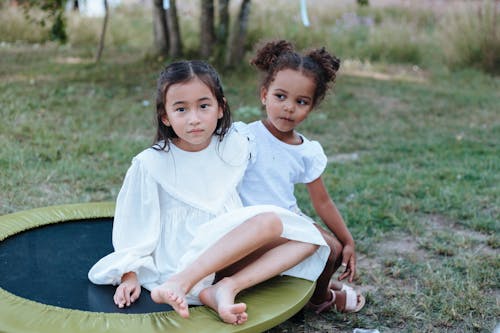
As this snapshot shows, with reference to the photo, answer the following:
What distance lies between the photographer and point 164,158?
2.23 m

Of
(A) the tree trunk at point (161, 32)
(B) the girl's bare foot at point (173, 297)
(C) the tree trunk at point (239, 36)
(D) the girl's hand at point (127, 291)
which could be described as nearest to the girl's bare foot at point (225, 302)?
(B) the girl's bare foot at point (173, 297)

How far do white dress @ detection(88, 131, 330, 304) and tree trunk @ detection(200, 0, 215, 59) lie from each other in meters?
4.75

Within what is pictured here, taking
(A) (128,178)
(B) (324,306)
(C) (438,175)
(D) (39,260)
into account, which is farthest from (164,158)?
(C) (438,175)

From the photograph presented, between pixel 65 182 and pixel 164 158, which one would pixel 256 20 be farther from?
pixel 164 158

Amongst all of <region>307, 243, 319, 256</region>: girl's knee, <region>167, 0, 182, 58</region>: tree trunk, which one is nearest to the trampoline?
<region>307, 243, 319, 256</region>: girl's knee

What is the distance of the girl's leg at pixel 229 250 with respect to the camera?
1.95m

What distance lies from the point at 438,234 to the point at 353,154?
5.62 feet

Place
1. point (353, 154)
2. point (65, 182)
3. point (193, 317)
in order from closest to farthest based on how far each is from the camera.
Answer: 1. point (193, 317)
2. point (65, 182)
3. point (353, 154)

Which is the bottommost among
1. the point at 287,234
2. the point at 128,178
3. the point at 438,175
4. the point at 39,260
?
the point at 438,175

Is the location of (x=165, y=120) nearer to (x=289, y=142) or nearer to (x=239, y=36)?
(x=289, y=142)

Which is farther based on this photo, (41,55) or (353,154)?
(41,55)

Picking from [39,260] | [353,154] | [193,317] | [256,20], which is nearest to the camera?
[193,317]

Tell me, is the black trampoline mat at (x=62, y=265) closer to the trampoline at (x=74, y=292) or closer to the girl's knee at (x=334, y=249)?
the trampoline at (x=74, y=292)

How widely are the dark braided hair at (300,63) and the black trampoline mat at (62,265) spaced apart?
94 centimetres
